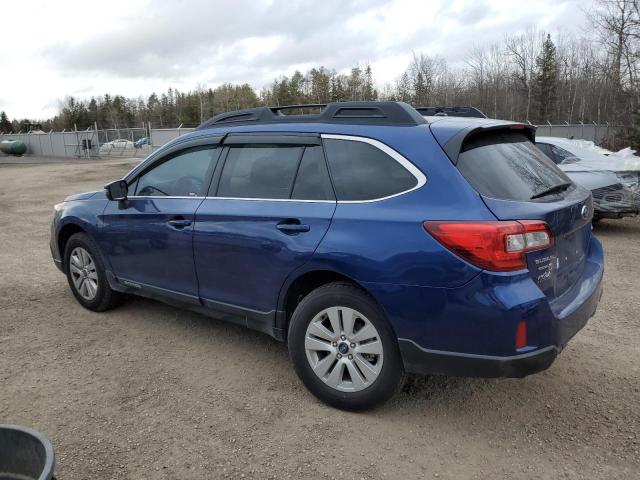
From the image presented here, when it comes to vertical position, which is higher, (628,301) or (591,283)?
(591,283)

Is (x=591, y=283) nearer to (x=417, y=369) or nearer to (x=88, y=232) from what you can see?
(x=417, y=369)

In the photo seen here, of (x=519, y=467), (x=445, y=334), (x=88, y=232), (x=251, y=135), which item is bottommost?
(x=519, y=467)

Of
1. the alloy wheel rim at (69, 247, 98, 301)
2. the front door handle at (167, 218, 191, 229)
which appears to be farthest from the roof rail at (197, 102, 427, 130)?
the alloy wheel rim at (69, 247, 98, 301)

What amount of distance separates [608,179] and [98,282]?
7301 millimetres

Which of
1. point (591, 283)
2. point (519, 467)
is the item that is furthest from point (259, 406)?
point (591, 283)

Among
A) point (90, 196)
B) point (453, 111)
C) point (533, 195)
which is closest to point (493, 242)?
point (533, 195)

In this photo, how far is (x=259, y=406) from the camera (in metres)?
3.36

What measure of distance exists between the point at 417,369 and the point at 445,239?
0.75 meters

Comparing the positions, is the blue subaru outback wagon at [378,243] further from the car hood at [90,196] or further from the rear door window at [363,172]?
the car hood at [90,196]

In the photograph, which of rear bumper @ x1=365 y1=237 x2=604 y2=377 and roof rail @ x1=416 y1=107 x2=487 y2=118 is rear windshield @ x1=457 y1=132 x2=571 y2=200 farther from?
roof rail @ x1=416 y1=107 x2=487 y2=118

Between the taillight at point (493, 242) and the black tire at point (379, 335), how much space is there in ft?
2.00

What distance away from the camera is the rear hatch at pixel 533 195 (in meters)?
2.78

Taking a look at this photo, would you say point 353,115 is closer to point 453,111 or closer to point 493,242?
point 493,242

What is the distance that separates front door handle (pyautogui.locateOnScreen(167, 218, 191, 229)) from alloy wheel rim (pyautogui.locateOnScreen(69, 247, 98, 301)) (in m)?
1.34
